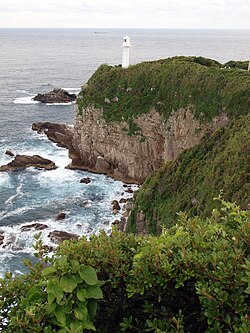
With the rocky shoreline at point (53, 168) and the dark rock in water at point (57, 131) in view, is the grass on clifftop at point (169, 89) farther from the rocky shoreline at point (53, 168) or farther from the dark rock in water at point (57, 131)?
the rocky shoreline at point (53, 168)

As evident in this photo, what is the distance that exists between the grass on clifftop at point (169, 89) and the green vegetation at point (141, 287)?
31181 mm

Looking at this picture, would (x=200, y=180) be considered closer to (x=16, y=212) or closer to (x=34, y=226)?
(x=34, y=226)

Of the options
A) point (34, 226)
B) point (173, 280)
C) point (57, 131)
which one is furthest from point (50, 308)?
point (57, 131)

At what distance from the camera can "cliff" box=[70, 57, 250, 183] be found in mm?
39531

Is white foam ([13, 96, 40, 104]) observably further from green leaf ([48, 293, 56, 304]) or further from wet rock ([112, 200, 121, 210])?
green leaf ([48, 293, 56, 304])

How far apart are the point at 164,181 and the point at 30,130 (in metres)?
36.5

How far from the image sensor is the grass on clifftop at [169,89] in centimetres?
3853

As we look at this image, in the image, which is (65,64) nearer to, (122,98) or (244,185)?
(122,98)

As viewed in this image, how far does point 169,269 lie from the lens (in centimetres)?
571

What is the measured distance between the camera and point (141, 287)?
5809mm

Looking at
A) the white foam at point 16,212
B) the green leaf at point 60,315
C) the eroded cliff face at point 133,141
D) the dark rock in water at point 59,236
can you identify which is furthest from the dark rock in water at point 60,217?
the green leaf at point 60,315

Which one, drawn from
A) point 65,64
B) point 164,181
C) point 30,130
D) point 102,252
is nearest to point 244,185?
point 164,181

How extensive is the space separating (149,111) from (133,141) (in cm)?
385

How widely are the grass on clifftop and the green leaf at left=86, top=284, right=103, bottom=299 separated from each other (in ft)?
105
